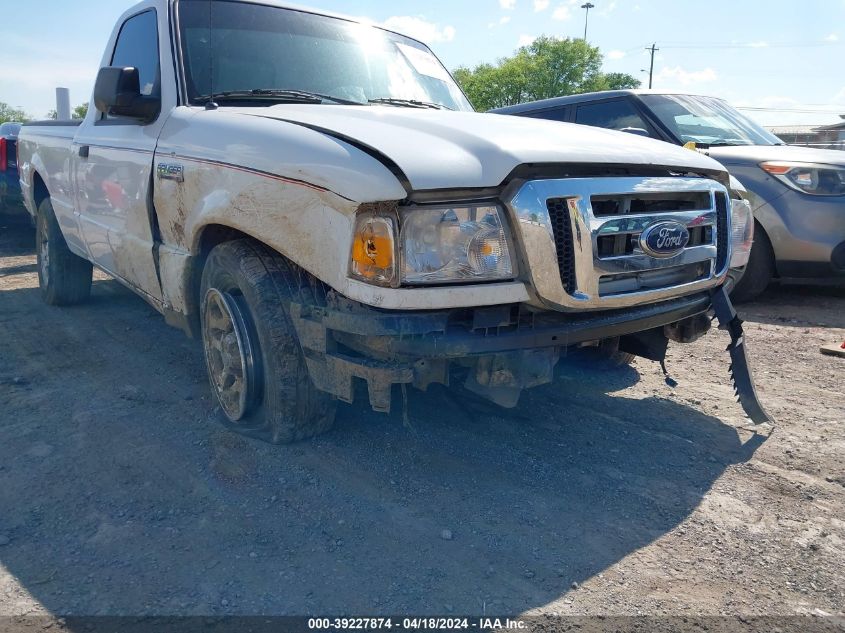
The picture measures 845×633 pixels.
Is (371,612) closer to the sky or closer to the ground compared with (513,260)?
closer to the ground

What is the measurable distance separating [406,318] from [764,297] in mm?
5304

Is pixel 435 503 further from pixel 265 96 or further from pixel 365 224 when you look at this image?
pixel 265 96

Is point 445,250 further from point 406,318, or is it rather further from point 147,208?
point 147,208

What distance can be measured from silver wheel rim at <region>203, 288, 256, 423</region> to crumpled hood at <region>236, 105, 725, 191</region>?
0.89 m

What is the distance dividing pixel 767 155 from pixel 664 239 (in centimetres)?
391

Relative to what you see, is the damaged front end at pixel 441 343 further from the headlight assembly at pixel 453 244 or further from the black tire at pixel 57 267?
the black tire at pixel 57 267

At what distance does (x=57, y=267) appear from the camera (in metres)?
5.96

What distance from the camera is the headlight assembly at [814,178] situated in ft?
19.3

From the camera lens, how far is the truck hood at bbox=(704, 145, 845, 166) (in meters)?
5.97

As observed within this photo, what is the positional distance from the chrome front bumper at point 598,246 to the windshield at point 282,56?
1.68m

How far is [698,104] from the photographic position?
675 centimetres

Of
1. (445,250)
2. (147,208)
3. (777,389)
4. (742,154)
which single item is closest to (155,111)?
(147,208)

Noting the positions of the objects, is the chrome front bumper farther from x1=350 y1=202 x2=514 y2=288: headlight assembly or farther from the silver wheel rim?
the silver wheel rim

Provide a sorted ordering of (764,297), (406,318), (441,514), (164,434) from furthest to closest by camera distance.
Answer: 1. (764,297)
2. (164,434)
3. (441,514)
4. (406,318)
